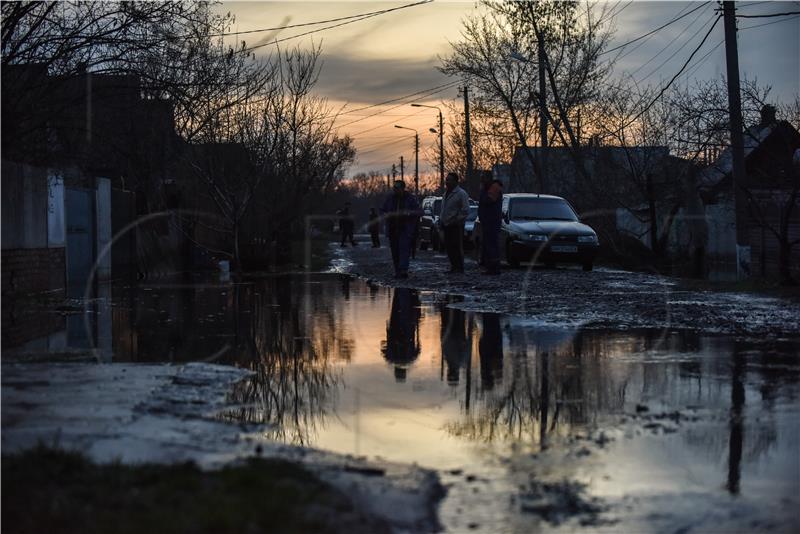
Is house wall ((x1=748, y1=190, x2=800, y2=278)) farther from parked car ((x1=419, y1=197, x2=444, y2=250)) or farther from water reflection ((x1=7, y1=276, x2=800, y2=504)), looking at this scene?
parked car ((x1=419, y1=197, x2=444, y2=250))

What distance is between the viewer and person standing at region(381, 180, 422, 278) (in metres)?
20.9

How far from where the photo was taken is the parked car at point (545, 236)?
76.8ft

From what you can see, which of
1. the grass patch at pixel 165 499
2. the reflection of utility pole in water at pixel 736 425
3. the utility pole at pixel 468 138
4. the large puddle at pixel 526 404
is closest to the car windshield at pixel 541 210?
the large puddle at pixel 526 404

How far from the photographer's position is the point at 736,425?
630 cm

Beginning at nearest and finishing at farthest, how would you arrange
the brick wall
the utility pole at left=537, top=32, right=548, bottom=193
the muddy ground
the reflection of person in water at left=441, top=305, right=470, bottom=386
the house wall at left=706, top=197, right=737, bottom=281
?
1. the reflection of person in water at left=441, top=305, right=470, bottom=386
2. the muddy ground
3. the brick wall
4. the house wall at left=706, top=197, right=737, bottom=281
5. the utility pole at left=537, top=32, right=548, bottom=193

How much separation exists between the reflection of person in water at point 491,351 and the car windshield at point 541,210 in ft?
40.2

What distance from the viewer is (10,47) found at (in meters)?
15.1

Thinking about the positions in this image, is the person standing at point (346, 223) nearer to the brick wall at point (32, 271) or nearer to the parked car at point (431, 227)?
the parked car at point (431, 227)

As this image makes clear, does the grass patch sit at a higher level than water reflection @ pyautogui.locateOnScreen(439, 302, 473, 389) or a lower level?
lower

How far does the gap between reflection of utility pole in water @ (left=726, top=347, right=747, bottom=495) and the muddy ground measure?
2586 mm

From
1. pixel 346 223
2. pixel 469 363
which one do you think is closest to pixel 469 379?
pixel 469 363

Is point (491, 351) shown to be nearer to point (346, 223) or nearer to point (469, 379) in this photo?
point (469, 379)

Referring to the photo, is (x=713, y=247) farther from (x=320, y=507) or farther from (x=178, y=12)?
(x=320, y=507)

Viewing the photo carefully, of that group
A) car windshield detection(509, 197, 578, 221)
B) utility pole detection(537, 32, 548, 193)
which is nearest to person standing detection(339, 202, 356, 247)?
utility pole detection(537, 32, 548, 193)
